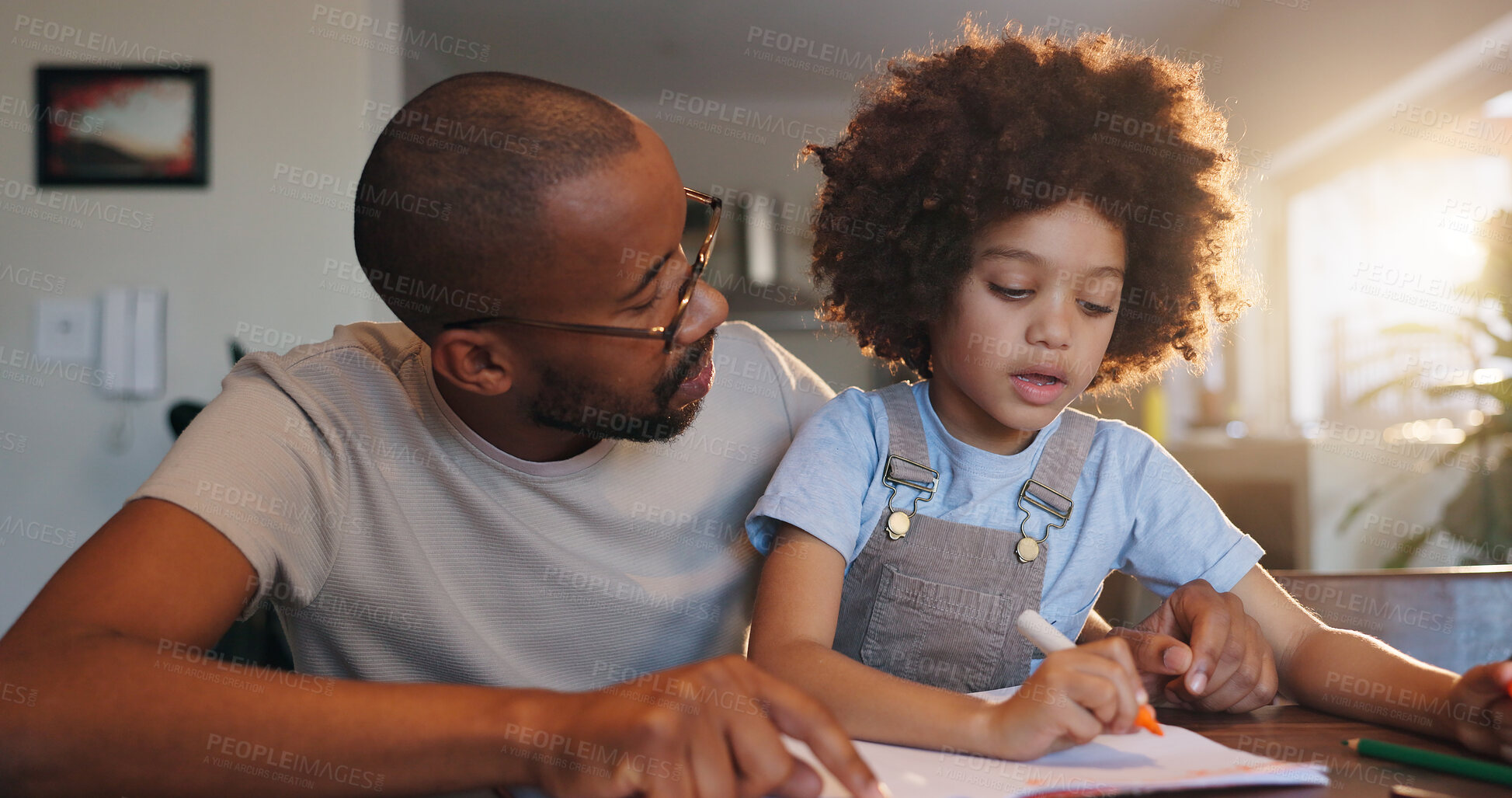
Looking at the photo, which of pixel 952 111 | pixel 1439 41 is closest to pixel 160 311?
pixel 952 111

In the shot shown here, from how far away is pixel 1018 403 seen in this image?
3.18ft

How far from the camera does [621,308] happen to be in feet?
3.26

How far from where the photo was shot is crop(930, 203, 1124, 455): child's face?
96 centimetres

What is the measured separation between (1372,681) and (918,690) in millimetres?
408

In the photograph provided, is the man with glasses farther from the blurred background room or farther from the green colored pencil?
the blurred background room

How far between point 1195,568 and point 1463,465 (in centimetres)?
311

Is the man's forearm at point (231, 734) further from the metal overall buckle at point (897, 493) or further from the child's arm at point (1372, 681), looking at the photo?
the child's arm at point (1372, 681)

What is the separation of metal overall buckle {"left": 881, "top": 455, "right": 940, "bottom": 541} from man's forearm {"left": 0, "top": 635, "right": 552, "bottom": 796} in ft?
1.49

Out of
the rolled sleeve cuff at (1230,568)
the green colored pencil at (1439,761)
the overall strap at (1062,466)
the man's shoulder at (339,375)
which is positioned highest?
the man's shoulder at (339,375)

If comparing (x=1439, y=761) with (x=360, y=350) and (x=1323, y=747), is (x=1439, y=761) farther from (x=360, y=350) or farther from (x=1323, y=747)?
(x=360, y=350)

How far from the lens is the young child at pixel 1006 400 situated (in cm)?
96

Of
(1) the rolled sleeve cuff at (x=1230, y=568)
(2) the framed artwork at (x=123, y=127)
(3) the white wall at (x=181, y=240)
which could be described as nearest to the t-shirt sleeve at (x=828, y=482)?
(1) the rolled sleeve cuff at (x=1230, y=568)

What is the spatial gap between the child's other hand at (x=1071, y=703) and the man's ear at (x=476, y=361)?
585 millimetres

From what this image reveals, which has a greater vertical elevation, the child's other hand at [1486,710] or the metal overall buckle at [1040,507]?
the metal overall buckle at [1040,507]
